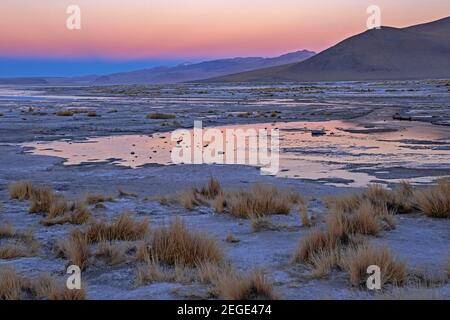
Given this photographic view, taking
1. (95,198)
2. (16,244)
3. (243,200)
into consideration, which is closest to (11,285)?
(16,244)

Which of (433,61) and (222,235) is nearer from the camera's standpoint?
(222,235)

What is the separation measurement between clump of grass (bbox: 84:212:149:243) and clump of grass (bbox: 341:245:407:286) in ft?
9.32

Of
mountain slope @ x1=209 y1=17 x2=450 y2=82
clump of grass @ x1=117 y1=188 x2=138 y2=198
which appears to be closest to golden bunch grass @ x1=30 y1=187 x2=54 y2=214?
clump of grass @ x1=117 y1=188 x2=138 y2=198

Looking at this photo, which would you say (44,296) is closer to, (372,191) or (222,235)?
(222,235)

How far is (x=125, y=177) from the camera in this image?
13.6 metres

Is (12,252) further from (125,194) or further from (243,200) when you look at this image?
(125,194)

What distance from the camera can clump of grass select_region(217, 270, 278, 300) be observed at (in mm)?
4992

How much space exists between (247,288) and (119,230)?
2921 mm

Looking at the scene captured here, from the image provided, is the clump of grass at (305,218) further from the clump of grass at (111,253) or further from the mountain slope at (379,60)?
the mountain slope at (379,60)

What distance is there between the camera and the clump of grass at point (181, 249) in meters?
6.25

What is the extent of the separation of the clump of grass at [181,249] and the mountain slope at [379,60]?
456ft

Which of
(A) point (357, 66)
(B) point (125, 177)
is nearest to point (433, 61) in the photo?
(A) point (357, 66)
